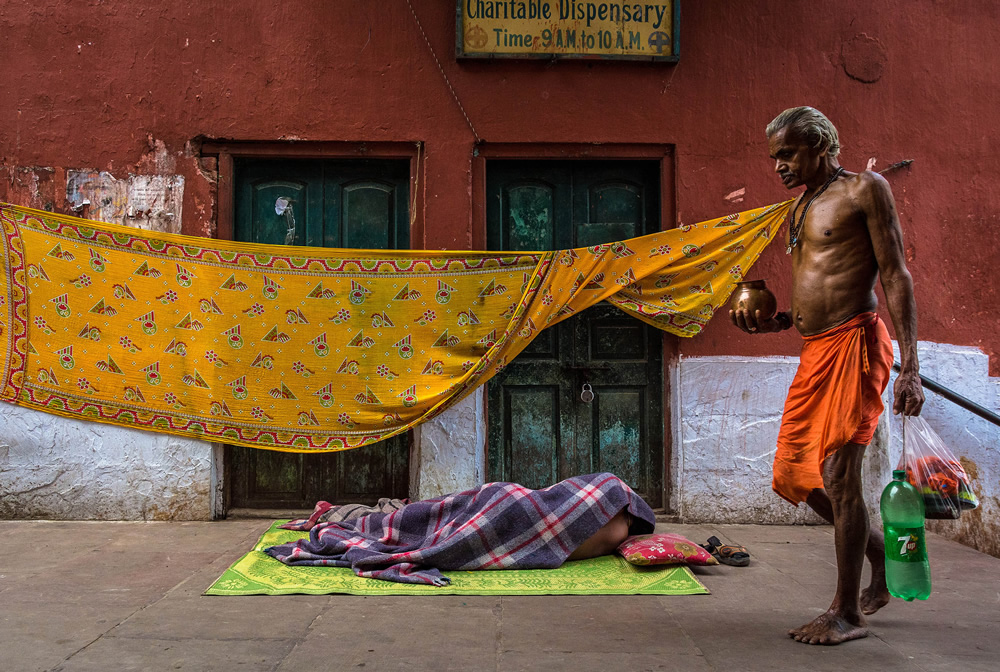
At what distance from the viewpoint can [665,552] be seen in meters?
3.79

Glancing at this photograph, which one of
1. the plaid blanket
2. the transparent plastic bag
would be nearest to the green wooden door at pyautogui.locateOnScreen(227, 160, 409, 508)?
the plaid blanket

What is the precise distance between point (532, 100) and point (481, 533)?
2.83 meters

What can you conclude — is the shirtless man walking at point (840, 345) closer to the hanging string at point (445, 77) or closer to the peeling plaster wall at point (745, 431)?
the peeling plaster wall at point (745, 431)

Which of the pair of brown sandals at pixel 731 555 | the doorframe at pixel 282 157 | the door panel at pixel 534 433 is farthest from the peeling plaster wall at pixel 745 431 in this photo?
the doorframe at pixel 282 157

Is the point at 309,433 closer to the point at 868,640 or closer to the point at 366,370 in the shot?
the point at 366,370

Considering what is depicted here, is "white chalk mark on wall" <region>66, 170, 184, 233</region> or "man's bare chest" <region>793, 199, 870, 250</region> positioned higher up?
"white chalk mark on wall" <region>66, 170, 184, 233</region>

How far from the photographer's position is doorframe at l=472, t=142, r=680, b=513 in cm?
521

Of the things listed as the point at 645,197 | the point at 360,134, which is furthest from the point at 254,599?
the point at 645,197

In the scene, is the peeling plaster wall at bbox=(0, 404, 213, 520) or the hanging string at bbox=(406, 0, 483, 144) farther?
the hanging string at bbox=(406, 0, 483, 144)

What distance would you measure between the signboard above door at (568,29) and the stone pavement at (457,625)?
3.27 metres

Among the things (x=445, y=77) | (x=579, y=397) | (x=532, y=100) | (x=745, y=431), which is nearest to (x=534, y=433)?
(x=579, y=397)

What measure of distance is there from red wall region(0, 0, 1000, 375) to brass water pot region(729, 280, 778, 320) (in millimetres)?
1817

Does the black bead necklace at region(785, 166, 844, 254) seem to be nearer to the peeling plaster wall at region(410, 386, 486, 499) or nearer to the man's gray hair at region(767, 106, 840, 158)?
the man's gray hair at region(767, 106, 840, 158)

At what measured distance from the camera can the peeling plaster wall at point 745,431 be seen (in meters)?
5.08
